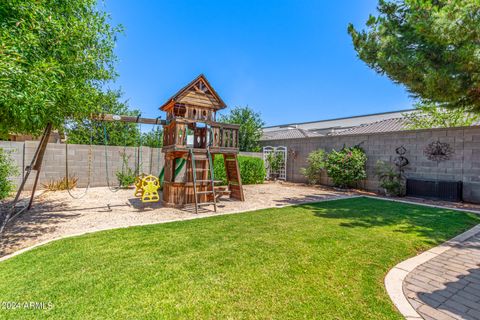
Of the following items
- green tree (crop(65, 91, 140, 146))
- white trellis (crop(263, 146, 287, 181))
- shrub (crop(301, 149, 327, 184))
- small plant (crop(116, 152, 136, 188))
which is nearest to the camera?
small plant (crop(116, 152, 136, 188))

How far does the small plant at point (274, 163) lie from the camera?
582 inches

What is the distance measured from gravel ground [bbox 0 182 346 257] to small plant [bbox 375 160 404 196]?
15.1 feet

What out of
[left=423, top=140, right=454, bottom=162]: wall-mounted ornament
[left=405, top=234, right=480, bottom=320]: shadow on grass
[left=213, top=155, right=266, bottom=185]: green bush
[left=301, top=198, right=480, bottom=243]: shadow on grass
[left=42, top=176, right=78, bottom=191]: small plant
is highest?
[left=423, top=140, right=454, bottom=162]: wall-mounted ornament

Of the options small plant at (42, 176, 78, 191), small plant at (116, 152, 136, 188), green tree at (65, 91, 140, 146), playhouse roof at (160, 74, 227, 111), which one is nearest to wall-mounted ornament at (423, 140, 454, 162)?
playhouse roof at (160, 74, 227, 111)

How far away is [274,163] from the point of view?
1484 cm

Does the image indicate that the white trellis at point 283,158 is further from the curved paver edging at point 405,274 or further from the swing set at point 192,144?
the curved paver edging at point 405,274

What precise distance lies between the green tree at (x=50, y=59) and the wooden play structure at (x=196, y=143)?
217cm

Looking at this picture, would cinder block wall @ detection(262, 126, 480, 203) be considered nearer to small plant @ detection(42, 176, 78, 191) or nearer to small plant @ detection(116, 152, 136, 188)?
small plant @ detection(116, 152, 136, 188)

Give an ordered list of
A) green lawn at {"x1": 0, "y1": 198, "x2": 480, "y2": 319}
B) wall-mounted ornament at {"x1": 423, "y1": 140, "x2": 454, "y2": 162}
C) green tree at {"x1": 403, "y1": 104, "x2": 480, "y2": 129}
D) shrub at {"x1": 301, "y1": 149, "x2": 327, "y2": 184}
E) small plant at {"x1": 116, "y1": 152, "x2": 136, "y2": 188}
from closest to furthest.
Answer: green lawn at {"x1": 0, "y1": 198, "x2": 480, "y2": 319}
wall-mounted ornament at {"x1": 423, "y1": 140, "x2": 454, "y2": 162}
small plant at {"x1": 116, "y1": 152, "x2": 136, "y2": 188}
shrub at {"x1": 301, "y1": 149, "x2": 327, "y2": 184}
green tree at {"x1": 403, "y1": 104, "x2": 480, "y2": 129}

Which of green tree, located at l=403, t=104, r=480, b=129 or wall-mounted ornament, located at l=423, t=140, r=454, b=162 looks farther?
green tree, located at l=403, t=104, r=480, b=129

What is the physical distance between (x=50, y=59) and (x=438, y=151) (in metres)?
11.6

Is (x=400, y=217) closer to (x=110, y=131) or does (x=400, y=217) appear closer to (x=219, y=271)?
(x=219, y=271)

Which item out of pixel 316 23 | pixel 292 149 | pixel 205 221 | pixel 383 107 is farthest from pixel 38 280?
pixel 383 107

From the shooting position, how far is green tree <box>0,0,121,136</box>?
302 centimetres
